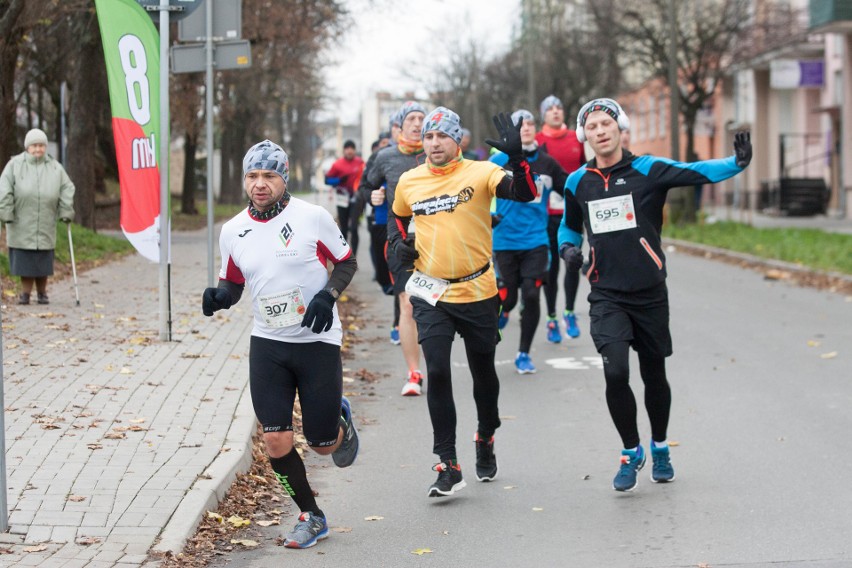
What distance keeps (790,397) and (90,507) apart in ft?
17.4

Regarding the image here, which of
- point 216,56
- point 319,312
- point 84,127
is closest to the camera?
point 319,312

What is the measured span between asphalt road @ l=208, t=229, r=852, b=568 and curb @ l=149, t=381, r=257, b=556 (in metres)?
0.26

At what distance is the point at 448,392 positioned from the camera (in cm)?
687

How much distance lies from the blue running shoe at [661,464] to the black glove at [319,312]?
2091mm

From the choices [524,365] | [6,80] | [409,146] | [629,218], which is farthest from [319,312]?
[6,80]

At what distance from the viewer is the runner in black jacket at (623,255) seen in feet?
21.9

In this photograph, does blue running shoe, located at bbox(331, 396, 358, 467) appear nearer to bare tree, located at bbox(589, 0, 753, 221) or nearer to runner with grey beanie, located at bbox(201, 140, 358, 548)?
runner with grey beanie, located at bbox(201, 140, 358, 548)

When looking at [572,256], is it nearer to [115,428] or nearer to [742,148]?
[742,148]

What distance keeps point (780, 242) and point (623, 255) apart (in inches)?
747

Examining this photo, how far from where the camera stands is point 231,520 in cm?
622

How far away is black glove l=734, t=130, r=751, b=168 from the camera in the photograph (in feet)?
20.5

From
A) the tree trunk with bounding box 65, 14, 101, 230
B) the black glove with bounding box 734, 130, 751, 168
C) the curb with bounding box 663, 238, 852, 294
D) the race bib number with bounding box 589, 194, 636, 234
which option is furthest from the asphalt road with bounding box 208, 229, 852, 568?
the tree trunk with bounding box 65, 14, 101, 230

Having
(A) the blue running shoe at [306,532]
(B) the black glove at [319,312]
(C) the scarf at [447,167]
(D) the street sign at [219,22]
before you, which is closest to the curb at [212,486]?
(A) the blue running shoe at [306,532]

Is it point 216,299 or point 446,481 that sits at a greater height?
point 216,299
